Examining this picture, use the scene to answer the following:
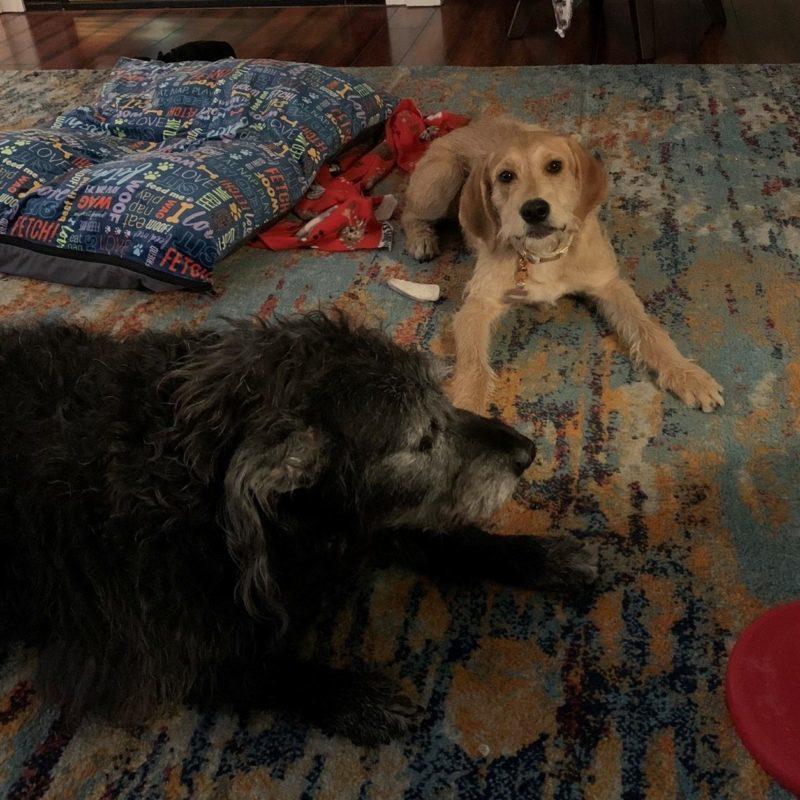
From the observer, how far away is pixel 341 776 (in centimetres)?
141

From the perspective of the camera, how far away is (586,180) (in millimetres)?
2412

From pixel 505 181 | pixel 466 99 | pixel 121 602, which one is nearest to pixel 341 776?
pixel 121 602

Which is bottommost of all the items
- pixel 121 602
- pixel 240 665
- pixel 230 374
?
pixel 240 665

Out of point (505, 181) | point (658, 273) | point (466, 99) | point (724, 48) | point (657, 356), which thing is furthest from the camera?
point (724, 48)

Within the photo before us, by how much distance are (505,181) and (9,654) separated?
1.86m

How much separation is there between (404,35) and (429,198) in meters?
2.72

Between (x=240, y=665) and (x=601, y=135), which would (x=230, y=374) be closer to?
(x=240, y=665)

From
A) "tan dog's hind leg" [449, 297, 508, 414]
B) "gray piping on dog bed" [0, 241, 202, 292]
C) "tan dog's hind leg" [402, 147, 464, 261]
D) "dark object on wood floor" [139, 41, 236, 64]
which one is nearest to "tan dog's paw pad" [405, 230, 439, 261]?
"tan dog's hind leg" [402, 147, 464, 261]

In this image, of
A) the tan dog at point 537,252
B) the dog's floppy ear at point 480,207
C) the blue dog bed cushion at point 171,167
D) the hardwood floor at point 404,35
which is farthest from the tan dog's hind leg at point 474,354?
the hardwood floor at point 404,35

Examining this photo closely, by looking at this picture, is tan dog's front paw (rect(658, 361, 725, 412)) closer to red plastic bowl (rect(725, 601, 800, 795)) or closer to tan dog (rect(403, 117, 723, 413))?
tan dog (rect(403, 117, 723, 413))

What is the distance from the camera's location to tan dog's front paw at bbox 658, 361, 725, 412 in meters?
2.08

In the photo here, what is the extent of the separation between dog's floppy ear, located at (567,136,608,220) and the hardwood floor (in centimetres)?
225

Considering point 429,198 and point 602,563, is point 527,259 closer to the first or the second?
point 429,198

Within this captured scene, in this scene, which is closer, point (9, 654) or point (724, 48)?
point (9, 654)
